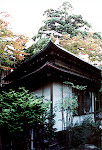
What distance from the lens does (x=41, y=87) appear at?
8.75 m

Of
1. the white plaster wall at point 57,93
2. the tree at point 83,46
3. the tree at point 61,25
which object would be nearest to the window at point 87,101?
the white plaster wall at point 57,93

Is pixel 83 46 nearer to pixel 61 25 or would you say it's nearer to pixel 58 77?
pixel 61 25

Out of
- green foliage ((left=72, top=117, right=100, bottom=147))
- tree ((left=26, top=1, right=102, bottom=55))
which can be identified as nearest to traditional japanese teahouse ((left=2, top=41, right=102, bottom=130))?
green foliage ((left=72, top=117, right=100, bottom=147))

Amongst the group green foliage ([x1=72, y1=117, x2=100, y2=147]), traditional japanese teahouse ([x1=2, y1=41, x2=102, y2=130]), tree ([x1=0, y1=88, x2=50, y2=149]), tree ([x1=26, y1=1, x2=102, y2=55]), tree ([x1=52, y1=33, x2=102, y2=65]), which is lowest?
green foliage ([x1=72, y1=117, x2=100, y2=147])

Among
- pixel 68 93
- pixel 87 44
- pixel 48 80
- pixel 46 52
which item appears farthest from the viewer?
pixel 87 44

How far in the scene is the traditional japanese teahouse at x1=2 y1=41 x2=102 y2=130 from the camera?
26.2 ft

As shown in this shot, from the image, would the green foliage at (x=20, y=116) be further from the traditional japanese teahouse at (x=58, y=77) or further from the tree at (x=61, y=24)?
the tree at (x=61, y=24)

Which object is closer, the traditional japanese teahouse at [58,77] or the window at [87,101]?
the traditional japanese teahouse at [58,77]

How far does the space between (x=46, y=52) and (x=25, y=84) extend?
260 centimetres

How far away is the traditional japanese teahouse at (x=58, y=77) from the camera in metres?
8.00

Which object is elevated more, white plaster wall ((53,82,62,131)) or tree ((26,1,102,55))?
tree ((26,1,102,55))

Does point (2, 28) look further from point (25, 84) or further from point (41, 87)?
point (41, 87)

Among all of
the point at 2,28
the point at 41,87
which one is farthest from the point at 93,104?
the point at 2,28

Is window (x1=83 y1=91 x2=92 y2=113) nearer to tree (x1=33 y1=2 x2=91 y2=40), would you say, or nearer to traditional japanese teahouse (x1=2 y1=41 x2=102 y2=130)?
traditional japanese teahouse (x1=2 y1=41 x2=102 y2=130)
